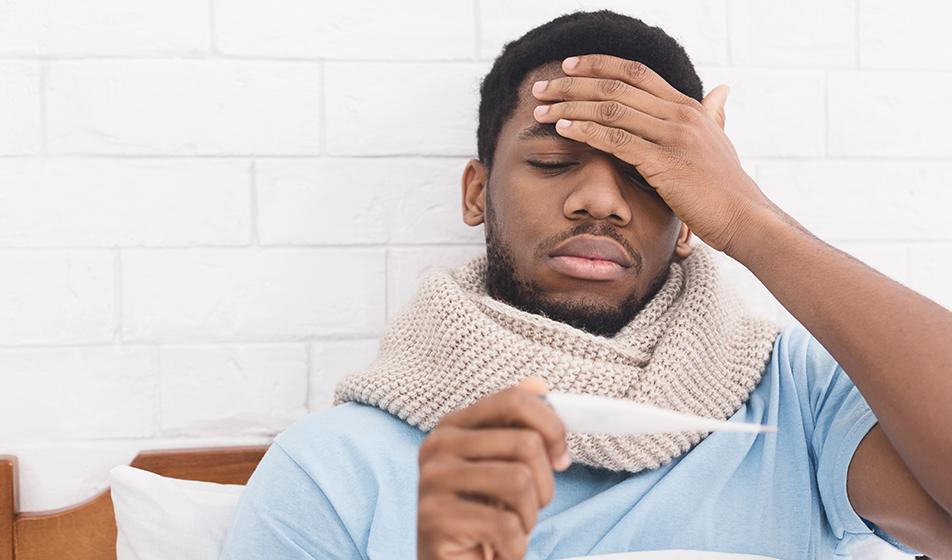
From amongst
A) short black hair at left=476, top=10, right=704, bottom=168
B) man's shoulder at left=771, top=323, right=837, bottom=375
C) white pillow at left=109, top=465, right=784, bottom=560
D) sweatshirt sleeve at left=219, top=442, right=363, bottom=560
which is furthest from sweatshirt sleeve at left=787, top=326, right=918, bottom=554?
white pillow at left=109, top=465, right=784, bottom=560

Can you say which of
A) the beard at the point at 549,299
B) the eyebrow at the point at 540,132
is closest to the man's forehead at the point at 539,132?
the eyebrow at the point at 540,132

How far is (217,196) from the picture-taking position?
3.88 ft

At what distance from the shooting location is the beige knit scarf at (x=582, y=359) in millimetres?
954

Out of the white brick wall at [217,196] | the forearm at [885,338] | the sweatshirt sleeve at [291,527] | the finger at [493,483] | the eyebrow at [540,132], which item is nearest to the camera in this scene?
the finger at [493,483]

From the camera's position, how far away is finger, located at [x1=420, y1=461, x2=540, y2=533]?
1.99 ft

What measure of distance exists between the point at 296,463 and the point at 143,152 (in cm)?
48

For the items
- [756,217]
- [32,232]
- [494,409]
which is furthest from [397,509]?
[32,232]

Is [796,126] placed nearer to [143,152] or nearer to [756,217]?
[756,217]

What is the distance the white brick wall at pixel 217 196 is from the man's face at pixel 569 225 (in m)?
0.17

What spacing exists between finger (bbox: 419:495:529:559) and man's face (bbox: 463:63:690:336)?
437 mm

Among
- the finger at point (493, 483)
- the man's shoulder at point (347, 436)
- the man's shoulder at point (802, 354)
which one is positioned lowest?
the man's shoulder at point (347, 436)

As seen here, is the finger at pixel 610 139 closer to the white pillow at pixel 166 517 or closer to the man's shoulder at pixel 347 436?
the man's shoulder at pixel 347 436

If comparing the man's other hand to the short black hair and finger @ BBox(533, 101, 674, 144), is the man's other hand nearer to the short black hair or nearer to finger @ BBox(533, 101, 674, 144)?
finger @ BBox(533, 101, 674, 144)

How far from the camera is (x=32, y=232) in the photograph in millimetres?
1155
